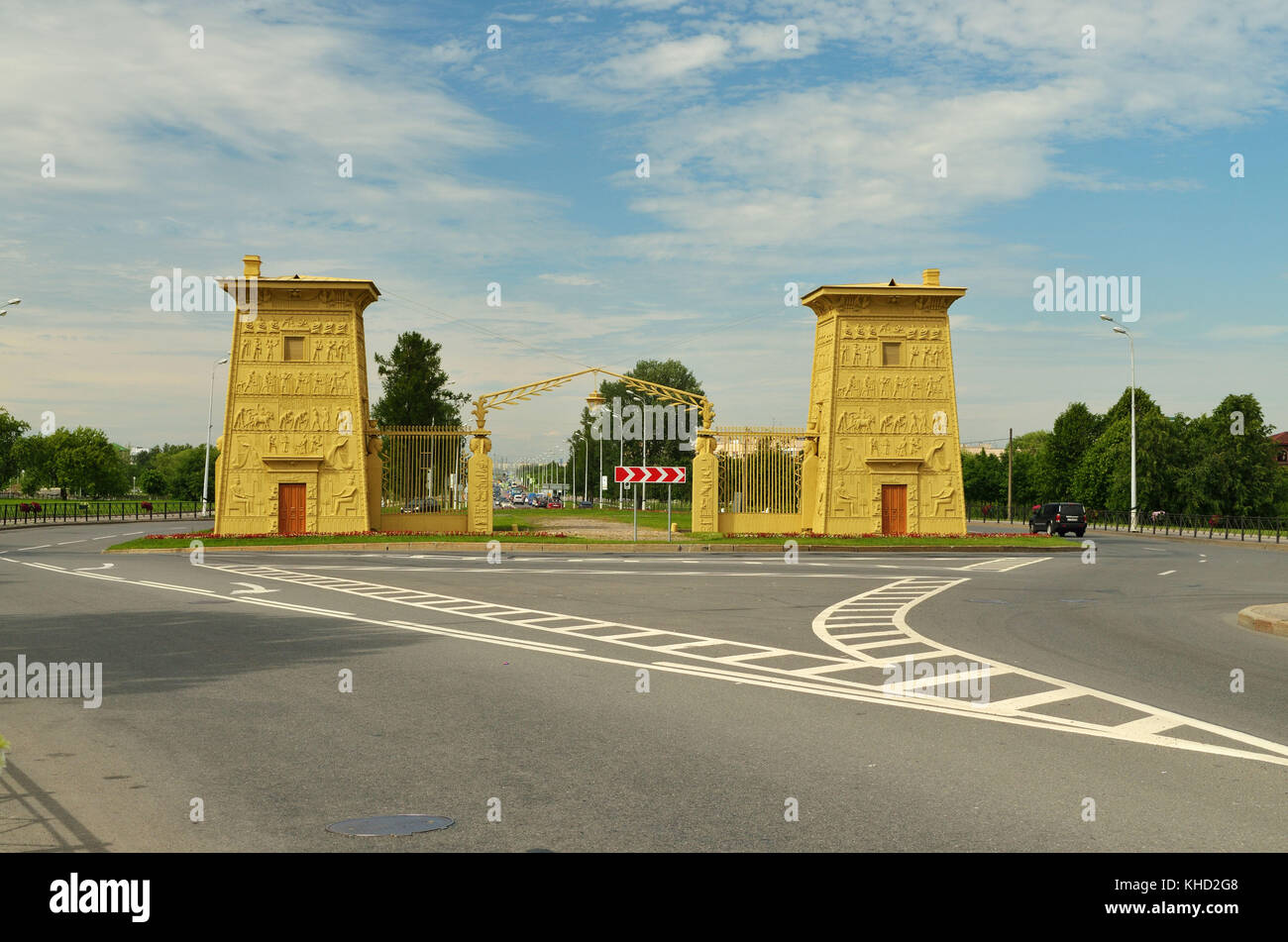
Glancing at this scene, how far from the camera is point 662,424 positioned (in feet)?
357

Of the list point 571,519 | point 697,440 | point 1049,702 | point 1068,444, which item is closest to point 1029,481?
point 1068,444

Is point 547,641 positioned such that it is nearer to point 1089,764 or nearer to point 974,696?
point 974,696

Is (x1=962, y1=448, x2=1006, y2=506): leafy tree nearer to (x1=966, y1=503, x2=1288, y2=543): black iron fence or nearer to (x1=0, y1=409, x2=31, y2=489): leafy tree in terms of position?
(x1=966, y1=503, x2=1288, y2=543): black iron fence

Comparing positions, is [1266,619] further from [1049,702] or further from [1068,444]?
[1068,444]

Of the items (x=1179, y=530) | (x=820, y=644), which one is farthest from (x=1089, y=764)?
(x=1179, y=530)

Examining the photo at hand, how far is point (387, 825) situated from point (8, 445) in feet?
386

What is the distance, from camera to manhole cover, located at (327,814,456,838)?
5.34 meters

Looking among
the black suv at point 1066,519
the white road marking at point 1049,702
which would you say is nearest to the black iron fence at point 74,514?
the black suv at point 1066,519

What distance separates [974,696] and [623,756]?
4010mm

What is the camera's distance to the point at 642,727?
314 inches

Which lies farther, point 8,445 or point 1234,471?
point 8,445

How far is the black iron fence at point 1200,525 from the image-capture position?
185 ft

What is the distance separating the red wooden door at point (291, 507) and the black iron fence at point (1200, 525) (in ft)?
143

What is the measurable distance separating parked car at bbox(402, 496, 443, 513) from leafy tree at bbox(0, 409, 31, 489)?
262 ft
